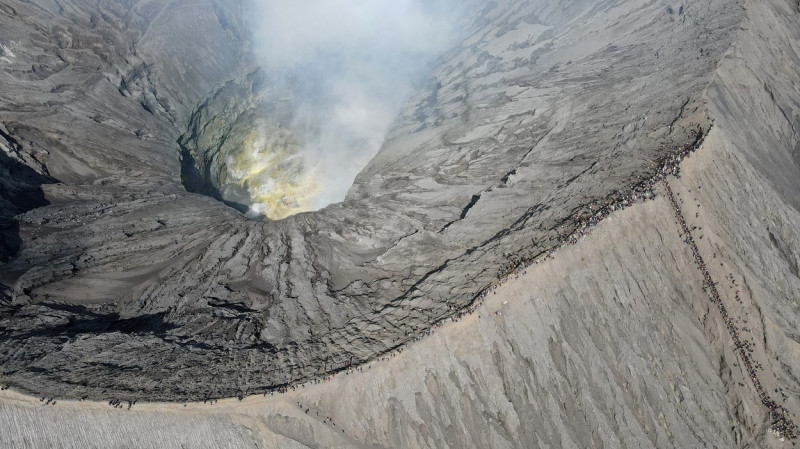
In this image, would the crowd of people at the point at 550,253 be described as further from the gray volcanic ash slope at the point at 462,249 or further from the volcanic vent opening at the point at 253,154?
the volcanic vent opening at the point at 253,154

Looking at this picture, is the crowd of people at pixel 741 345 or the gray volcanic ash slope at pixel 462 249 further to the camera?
the gray volcanic ash slope at pixel 462 249

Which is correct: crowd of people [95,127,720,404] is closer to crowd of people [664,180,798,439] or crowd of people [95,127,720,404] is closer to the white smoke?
crowd of people [664,180,798,439]

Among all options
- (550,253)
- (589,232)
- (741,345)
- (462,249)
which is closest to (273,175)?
(462,249)

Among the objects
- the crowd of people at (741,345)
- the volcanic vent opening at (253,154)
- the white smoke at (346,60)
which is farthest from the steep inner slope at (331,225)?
the white smoke at (346,60)

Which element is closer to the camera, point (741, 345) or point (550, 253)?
point (741, 345)

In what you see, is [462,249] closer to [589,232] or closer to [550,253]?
[550,253]
